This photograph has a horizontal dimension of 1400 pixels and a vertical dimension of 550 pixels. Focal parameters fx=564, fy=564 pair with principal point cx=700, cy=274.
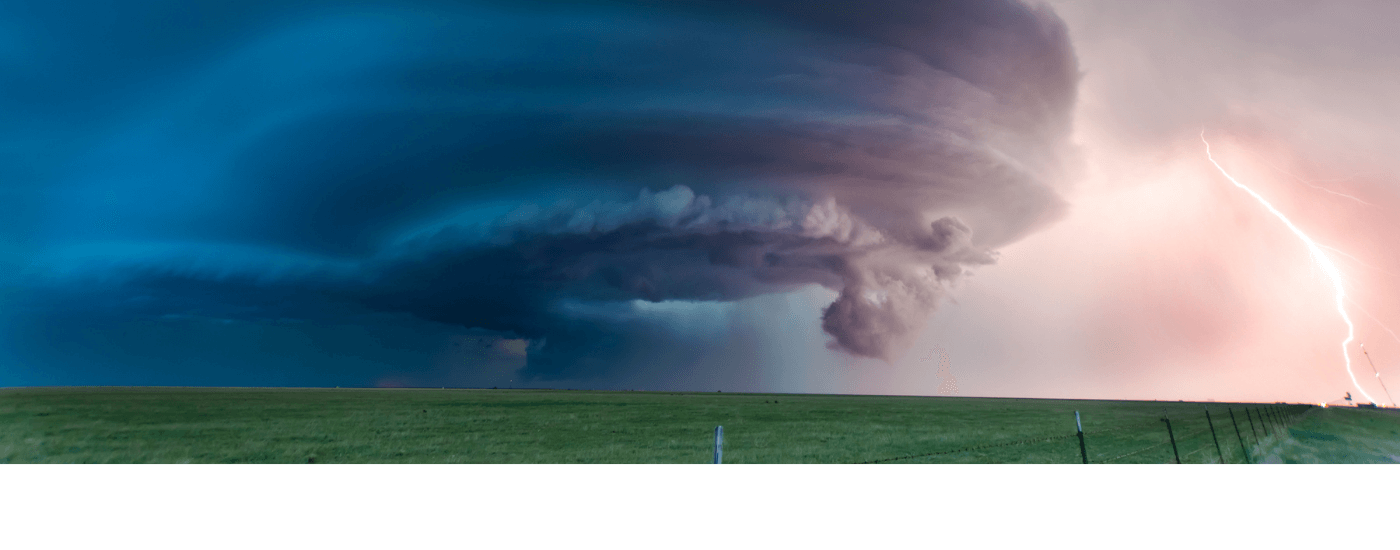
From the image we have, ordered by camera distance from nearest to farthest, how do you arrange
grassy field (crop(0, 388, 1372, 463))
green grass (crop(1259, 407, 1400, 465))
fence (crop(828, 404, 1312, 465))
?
fence (crop(828, 404, 1312, 465)) < grassy field (crop(0, 388, 1372, 463)) < green grass (crop(1259, 407, 1400, 465))

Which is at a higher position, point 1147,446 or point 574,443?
point 1147,446

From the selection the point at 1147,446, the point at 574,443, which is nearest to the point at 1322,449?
the point at 1147,446

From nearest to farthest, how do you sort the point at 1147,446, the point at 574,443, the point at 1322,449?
the point at 1147,446 → the point at 574,443 → the point at 1322,449

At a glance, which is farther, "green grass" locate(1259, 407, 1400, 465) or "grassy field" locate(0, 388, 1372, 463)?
"green grass" locate(1259, 407, 1400, 465)

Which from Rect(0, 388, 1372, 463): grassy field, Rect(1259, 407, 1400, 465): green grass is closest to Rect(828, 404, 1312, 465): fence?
Rect(0, 388, 1372, 463): grassy field

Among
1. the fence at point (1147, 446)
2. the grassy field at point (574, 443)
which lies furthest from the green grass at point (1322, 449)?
the fence at point (1147, 446)

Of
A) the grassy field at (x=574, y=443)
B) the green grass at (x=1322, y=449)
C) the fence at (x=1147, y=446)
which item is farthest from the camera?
the green grass at (x=1322, y=449)

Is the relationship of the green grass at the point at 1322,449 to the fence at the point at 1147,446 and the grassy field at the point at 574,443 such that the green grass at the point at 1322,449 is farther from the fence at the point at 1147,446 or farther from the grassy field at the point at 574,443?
the fence at the point at 1147,446

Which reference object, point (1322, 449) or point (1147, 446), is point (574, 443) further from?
point (1322, 449)

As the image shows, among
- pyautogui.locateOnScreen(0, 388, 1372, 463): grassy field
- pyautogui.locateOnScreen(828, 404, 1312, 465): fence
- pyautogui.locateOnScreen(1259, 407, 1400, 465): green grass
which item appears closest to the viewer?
pyautogui.locateOnScreen(828, 404, 1312, 465): fence

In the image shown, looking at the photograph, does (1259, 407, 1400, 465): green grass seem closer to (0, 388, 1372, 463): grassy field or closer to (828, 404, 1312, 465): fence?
(0, 388, 1372, 463): grassy field
